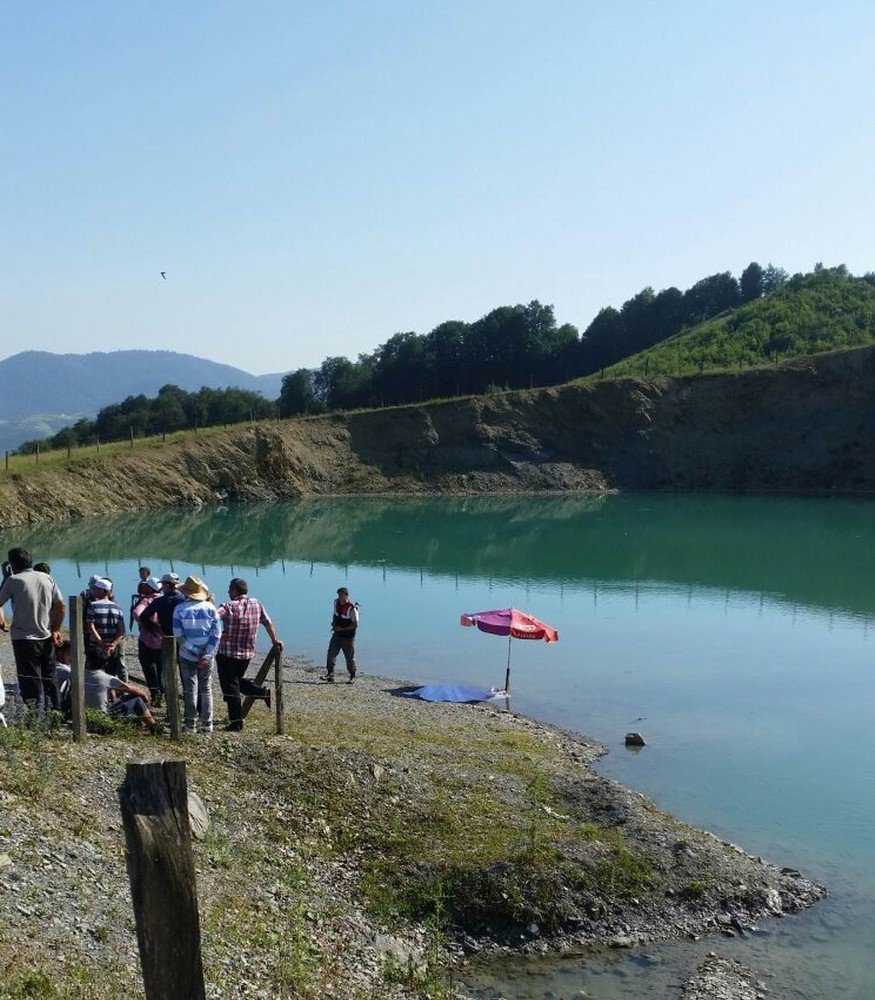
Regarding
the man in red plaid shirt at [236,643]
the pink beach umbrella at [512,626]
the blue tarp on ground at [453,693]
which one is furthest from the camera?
the pink beach umbrella at [512,626]

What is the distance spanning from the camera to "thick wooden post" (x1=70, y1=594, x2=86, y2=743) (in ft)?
39.3

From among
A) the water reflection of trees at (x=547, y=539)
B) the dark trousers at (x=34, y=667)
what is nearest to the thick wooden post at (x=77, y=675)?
the dark trousers at (x=34, y=667)

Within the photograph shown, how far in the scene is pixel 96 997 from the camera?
7.23 meters

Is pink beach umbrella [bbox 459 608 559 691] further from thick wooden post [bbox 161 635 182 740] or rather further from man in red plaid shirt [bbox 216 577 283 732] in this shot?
thick wooden post [bbox 161 635 182 740]

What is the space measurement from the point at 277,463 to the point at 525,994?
66376mm

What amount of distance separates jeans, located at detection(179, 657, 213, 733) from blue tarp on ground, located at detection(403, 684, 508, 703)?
907cm

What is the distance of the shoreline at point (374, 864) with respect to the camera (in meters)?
9.24

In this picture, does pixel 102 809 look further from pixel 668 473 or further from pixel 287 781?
pixel 668 473

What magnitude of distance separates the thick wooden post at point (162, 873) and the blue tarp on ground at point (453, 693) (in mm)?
17840

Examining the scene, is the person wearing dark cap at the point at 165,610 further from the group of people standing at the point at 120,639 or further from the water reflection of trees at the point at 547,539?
the water reflection of trees at the point at 547,539

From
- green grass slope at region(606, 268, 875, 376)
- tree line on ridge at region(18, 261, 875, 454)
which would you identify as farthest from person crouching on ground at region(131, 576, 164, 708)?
tree line on ridge at region(18, 261, 875, 454)

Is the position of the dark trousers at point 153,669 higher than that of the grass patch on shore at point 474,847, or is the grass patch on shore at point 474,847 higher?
the dark trousers at point 153,669

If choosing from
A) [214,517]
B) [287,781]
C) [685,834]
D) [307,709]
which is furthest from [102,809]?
[214,517]

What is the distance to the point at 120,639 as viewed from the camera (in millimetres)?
14492
